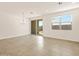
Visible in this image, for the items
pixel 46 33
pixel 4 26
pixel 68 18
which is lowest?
pixel 46 33

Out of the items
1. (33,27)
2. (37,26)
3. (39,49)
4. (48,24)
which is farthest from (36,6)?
(33,27)

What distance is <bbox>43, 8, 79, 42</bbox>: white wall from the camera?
6.35 meters

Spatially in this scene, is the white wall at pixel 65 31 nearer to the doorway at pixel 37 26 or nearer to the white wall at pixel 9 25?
the white wall at pixel 9 25

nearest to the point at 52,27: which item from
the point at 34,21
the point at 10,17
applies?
the point at 10,17

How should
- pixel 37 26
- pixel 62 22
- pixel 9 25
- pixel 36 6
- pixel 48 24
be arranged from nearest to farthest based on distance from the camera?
pixel 36 6, pixel 62 22, pixel 9 25, pixel 48 24, pixel 37 26

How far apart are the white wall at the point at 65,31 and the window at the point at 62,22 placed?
0.74 feet

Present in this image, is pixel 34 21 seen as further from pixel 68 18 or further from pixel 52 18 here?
pixel 68 18

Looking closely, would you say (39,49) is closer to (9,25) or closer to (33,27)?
(9,25)

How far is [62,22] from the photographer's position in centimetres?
766

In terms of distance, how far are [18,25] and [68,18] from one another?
4851mm

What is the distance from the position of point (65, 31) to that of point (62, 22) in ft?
2.45

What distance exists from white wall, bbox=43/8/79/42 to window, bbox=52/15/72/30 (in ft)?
0.74

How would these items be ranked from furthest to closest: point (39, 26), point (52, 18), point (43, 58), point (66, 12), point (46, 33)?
1. point (39, 26)
2. point (46, 33)
3. point (52, 18)
4. point (66, 12)
5. point (43, 58)

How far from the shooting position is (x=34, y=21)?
12742mm
